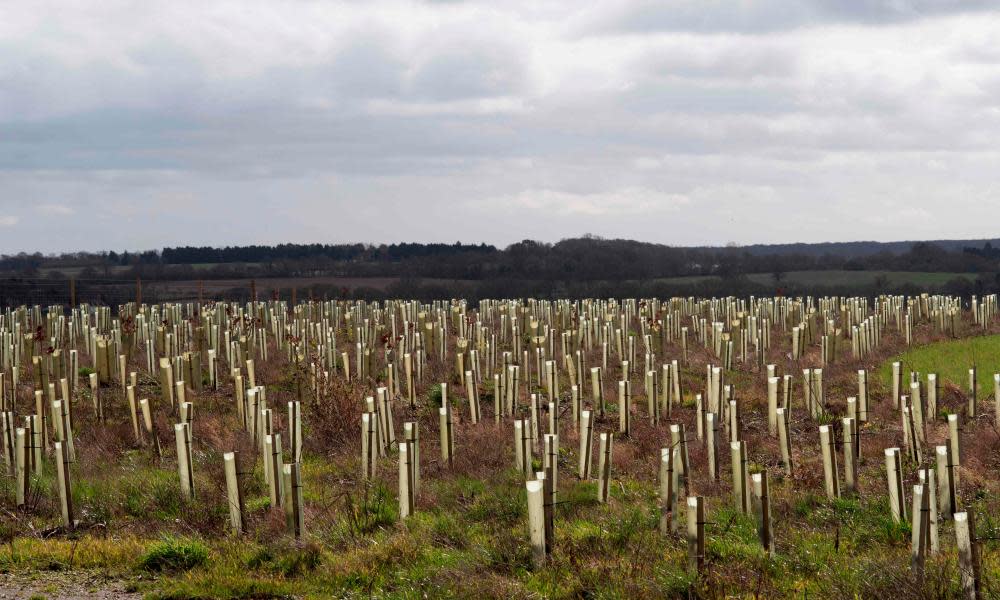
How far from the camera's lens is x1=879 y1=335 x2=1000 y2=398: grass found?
18578 millimetres

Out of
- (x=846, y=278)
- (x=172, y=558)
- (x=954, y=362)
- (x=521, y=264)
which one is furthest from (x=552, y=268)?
(x=172, y=558)

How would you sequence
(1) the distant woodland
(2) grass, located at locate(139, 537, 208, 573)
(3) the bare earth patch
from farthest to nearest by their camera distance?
1. (1) the distant woodland
2. (2) grass, located at locate(139, 537, 208, 573)
3. (3) the bare earth patch

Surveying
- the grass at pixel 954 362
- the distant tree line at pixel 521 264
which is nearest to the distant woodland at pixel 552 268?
the distant tree line at pixel 521 264

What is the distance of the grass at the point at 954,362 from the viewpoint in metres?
18.6

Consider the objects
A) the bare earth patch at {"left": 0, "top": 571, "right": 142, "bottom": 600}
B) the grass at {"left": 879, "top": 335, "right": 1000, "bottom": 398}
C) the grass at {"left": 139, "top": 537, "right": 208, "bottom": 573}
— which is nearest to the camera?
the bare earth patch at {"left": 0, "top": 571, "right": 142, "bottom": 600}

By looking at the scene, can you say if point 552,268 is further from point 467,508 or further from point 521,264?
point 467,508

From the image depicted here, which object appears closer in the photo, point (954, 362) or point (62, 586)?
point (62, 586)

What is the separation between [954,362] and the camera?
2133cm

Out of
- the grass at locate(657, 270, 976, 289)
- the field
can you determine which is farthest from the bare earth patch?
the grass at locate(657, 270, 976, 289)

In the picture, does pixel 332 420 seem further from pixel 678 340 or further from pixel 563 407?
pixel 678 340

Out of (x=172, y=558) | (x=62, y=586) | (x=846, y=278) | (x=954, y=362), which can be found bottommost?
(x=62, y=586)

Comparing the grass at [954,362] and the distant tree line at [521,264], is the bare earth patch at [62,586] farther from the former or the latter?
the distant tree line at [521,264]

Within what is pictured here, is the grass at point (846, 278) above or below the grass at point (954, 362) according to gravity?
above

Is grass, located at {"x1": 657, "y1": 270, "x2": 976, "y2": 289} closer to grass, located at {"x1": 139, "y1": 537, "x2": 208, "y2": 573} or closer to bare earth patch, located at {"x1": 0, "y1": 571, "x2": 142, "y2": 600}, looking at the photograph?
grass, located at {"x1": 139, "y1": 537, "x2": 208, "y2": 573}
